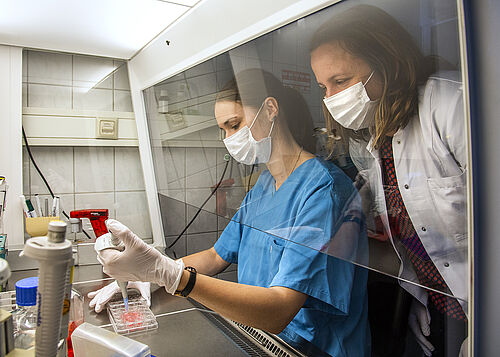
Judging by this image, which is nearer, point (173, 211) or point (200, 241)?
point (200, 241)

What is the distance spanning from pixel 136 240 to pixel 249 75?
0.51 metres

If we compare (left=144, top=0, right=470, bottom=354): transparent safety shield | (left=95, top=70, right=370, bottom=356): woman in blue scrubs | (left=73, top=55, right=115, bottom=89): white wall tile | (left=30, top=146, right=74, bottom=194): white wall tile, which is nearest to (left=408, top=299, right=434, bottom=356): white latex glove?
(left=144, top=0, right=470, bottom=354): transparent safety shield

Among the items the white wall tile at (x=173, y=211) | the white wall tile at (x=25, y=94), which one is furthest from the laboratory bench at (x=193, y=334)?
the white wall tile at (x=25, y=94)

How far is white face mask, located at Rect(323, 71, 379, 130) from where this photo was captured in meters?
0.69

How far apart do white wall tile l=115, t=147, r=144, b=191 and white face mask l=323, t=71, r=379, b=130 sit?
4.83 ft

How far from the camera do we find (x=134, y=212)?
6.65 feet

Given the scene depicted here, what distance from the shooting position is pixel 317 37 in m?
0.77

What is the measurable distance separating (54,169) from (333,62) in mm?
1552

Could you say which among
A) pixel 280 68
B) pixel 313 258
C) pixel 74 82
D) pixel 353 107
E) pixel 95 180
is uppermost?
pixel 74 82

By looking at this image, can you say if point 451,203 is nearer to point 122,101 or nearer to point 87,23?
point 87,23

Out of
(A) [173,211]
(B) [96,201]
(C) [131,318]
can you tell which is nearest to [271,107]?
(C) [131,318]

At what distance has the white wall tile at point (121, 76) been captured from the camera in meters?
1.98

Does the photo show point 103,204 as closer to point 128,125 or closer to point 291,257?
point 128,125

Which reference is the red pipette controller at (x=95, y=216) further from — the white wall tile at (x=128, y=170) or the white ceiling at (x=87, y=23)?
the white ceiling at (x=87, y=23)
